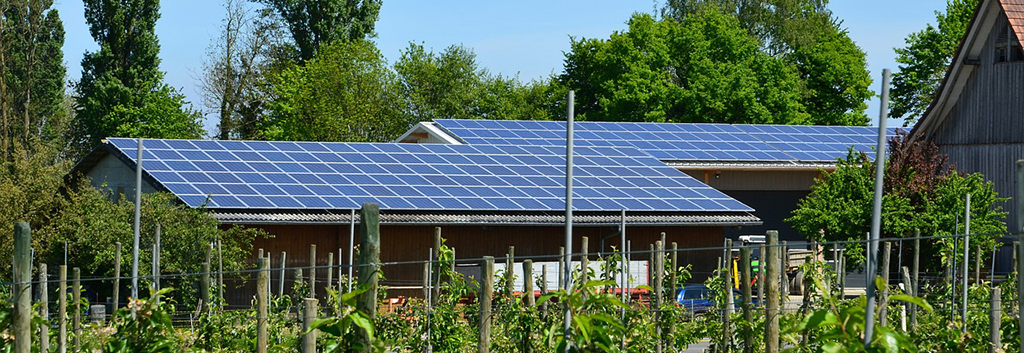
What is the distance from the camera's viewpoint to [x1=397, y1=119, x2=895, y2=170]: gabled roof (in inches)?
1416

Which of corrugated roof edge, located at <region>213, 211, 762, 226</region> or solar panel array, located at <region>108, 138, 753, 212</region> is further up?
solar panel array, located at <region>108, 138, 753, 212</region>

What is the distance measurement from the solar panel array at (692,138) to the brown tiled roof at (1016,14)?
328 inches

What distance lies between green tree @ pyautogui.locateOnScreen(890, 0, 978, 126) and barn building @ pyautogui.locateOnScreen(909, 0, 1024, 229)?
73.2 feet

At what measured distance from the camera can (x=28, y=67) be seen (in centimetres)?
5222

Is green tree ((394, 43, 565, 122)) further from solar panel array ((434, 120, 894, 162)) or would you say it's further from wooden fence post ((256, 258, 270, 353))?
wooden fence post ((256, 258, 270, 353))

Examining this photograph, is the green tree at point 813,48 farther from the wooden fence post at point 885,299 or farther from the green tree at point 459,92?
the wooden fence post at point 885,299

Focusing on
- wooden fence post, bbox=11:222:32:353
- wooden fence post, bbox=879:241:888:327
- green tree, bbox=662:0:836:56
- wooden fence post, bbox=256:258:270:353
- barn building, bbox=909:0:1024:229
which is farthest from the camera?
green tree, bbox=662:0:836:56

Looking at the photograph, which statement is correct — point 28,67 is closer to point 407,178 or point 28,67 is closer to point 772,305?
point 407,178

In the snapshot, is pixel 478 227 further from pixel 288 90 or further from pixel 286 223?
pixel 288 90

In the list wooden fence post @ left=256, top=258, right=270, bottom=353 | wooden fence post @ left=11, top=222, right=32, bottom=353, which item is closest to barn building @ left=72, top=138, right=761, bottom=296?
wooden fence post @ left=256, top=258, right=270, bottom=353

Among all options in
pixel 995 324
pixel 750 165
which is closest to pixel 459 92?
pixel 750 165

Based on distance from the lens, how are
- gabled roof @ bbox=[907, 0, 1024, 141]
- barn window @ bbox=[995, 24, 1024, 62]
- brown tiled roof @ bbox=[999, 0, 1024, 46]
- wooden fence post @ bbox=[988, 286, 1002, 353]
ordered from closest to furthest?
wooden fence post @ bbox=[988, 286, 1002, 353]
brown tiled roof @ bbox=[999, 0, 1024, 46]
gabled roof @ bbox=[907, 0, 1024, 141]
barn window @ bbox=[995, 24, 1024, 62]

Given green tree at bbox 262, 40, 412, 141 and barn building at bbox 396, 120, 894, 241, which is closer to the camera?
barn building at bbox 396, 120, 894, 241

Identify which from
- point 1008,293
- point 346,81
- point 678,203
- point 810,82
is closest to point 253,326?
point 1008,293
